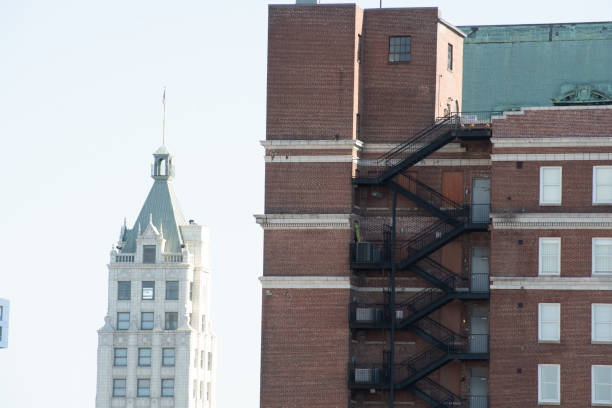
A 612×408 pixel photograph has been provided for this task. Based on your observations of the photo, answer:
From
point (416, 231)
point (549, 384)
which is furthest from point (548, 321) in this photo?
point (416, 231)

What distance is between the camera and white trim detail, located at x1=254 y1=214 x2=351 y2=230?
98.6 metres

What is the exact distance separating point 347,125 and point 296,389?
47.5 ft

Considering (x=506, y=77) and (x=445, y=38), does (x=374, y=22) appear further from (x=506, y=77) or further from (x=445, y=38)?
(x=506, y=77)

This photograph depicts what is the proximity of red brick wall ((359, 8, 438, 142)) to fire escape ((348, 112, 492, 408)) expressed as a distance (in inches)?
49.7

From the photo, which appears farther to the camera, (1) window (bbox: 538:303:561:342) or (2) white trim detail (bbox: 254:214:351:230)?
(2) white trim detail (bbox: 254:214:351:230)

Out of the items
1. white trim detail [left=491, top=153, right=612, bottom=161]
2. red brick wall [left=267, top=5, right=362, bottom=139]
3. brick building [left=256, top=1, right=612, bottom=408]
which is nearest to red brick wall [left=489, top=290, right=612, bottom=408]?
brick building [left=256, top=1, right=612, bottom=408]

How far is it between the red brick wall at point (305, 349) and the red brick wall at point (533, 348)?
8.28m

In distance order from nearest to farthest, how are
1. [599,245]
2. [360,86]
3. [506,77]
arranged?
[599,245] → [360,86] → [506,77]

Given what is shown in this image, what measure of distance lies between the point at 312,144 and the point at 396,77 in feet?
20.4

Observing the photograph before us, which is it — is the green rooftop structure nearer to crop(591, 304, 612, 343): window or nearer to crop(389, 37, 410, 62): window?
crop(389, 37, 410, 62): window

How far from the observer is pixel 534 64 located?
4267 inches

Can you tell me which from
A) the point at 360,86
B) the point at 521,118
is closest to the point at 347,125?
the point at 360,86

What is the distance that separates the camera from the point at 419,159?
98.4 m

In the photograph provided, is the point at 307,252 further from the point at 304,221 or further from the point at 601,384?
the point at 601,384
